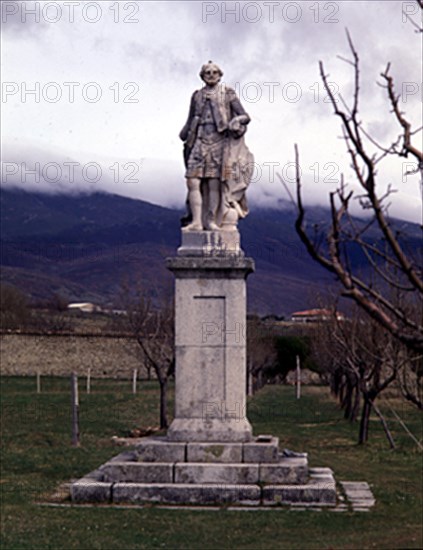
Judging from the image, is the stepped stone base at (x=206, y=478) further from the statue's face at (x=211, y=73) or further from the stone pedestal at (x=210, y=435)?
the statue's face at (x=211, y=73)

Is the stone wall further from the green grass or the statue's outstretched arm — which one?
the statue's outstretched arm

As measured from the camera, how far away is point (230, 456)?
1170cm

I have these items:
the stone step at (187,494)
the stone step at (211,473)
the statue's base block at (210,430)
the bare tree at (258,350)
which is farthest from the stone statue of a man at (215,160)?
the bare tree at (258,350)

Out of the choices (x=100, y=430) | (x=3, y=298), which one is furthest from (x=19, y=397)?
(x=3, y=298)

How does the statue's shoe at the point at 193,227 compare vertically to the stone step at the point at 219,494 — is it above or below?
above

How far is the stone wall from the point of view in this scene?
51.8 m

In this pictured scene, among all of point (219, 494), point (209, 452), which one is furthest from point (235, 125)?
point (219, 494)

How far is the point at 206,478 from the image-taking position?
11398 mm

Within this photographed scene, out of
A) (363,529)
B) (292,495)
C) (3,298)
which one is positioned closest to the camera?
(363,529)

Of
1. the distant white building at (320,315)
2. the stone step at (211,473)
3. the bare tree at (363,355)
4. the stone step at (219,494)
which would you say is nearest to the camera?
the stone step at (219,494)

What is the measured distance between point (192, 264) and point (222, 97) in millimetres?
2350

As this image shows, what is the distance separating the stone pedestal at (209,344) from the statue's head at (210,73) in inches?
91.5

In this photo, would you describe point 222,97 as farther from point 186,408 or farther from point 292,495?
point 292,495

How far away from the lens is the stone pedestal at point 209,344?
1209 cm
